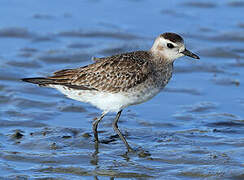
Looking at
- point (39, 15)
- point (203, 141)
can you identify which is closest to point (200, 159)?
point (203, 141)

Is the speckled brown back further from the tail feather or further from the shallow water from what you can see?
the shallow water

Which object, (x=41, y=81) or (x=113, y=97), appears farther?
(x=41, y=81)

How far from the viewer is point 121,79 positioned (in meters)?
10.1

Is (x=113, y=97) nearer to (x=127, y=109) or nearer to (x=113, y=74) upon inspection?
(x=113, y=74)

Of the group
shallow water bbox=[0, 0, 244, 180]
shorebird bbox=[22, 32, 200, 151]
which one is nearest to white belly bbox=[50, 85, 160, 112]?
shorebird bbox=[22, 32, 200, 151]

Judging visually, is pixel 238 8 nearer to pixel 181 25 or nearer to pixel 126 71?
pixel 181 25

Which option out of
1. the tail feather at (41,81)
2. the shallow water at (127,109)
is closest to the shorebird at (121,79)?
the tail feather at (41,81)

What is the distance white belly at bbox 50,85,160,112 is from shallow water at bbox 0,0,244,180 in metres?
0.72

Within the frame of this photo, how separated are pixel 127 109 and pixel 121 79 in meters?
2.03

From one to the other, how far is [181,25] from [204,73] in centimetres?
309

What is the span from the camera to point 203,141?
10531 millimetres

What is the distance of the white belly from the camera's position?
10.1 m

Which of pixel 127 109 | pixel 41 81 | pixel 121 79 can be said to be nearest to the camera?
pixel 121 79

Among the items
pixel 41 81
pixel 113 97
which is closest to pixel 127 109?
pixel 113 97
